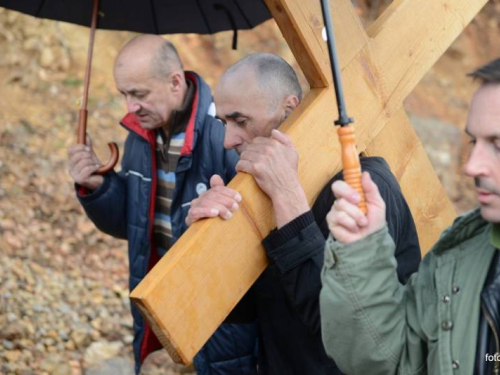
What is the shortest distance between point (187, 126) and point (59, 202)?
2.46 m

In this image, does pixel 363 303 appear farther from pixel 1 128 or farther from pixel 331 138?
pixel 1 128

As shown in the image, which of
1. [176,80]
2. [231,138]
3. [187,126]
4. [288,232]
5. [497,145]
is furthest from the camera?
[176,80]

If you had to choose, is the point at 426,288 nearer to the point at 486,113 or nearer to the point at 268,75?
the point at 486,113

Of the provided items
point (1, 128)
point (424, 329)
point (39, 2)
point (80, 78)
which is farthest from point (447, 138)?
point (424, 329)

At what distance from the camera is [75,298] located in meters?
4.66

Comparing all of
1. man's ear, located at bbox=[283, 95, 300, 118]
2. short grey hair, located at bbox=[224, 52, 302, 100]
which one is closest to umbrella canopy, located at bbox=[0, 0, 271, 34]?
short grey hair, located at bbox=[224, 52, 302, 100]

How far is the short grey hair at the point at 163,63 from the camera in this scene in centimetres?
337

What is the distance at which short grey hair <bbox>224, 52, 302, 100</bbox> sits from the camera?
7.89 ft

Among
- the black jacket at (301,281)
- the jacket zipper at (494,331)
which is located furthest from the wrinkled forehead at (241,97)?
the jacket zipper at (494,331)

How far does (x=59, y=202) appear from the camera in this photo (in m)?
5.37

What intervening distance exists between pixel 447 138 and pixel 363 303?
658 cm

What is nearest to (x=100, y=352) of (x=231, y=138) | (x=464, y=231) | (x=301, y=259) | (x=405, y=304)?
(x=231, y=138)

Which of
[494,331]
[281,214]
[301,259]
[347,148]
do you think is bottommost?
[494,331]

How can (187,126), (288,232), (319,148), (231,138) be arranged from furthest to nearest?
(187,126), (231,138), (319,148), (288,232)
